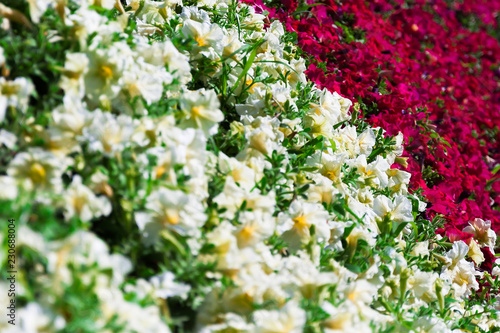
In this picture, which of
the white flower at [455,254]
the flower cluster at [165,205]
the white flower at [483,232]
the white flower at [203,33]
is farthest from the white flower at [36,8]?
the white flower at [483,232]

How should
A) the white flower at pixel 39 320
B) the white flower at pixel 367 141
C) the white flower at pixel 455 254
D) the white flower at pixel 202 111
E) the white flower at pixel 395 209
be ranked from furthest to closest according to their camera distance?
the white flower at pixel 367 141, the white flower at pixel 455 254, the white flower at pixel 395 209, the white flower at pixel 202 111, the white flower at pixel 39 320

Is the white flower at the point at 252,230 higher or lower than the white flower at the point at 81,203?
higher

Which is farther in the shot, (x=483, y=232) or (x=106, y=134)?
(x=483, y=232)

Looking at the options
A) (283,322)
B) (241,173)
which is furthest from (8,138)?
(283,322)

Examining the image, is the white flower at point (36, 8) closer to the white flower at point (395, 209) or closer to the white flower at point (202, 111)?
the white flower at point (202, 111)

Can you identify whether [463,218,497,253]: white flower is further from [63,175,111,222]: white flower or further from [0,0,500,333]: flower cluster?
[63,175,111,222]: white flower

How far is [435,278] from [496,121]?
2485mm

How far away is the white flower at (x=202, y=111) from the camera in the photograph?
1.14 m

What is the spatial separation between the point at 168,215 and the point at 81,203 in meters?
0.17

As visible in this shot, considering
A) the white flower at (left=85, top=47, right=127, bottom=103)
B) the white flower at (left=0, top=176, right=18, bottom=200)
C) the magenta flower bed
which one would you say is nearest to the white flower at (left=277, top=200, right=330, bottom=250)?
the white flower at (left=85, top=47, right=127, bottom=103)

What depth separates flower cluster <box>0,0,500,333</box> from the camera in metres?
0.80

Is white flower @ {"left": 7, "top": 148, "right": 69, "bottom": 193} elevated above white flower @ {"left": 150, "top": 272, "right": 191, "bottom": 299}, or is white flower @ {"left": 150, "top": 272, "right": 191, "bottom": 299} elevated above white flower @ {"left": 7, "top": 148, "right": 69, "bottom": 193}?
white flower @ {"left": 7, "top": 148, "right": 69, "bottom": 193}

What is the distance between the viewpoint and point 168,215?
920mm

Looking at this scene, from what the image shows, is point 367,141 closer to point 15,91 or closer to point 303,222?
point 303,222
